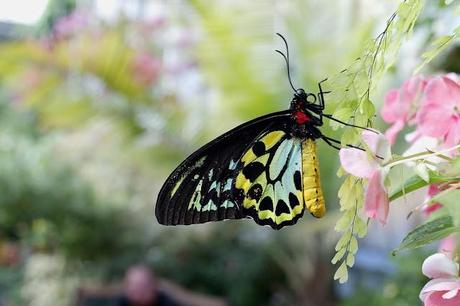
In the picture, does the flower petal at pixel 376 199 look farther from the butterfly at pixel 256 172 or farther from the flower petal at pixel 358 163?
the butterfly at pixel 256 172

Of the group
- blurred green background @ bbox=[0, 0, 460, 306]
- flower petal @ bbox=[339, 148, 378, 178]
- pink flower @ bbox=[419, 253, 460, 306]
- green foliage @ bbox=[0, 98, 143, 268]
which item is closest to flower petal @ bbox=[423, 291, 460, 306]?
pink flower @ bbox=[419, 253, 460, 306]

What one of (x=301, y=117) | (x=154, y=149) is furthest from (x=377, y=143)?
(x=154, y=149)

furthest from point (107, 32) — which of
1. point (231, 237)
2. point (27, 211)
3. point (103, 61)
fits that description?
point (231, 237)

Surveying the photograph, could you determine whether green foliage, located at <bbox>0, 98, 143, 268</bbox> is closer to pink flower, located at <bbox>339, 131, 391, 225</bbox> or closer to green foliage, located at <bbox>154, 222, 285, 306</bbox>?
green foliage, located at <bbox>154, 222, 285, 306</bbox>

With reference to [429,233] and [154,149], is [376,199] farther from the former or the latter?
[154,149]

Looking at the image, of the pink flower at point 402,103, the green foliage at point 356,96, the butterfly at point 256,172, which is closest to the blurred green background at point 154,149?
the pink flower at point 402,103

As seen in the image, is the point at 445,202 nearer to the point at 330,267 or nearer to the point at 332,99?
the point at 332,99
